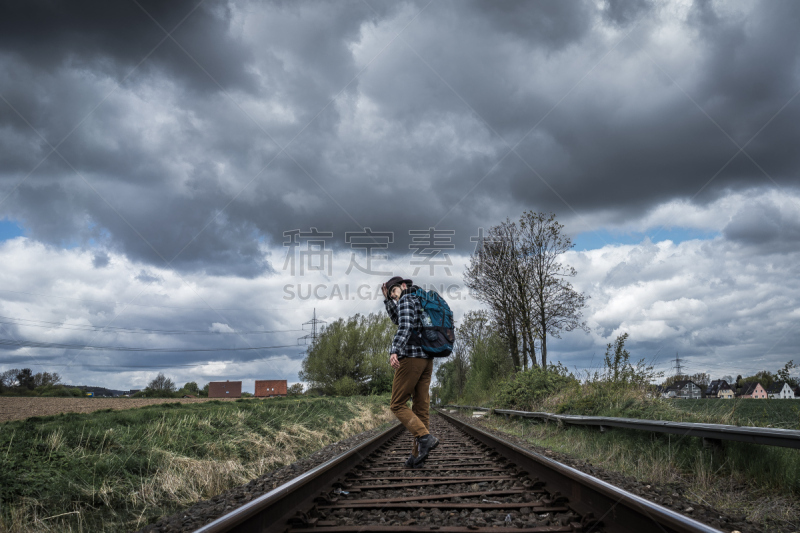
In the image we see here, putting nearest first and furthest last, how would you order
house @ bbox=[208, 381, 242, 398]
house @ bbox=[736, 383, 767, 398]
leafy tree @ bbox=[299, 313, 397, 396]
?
house @ bbox=[736, 383, 767, 398], leafy tree @ bbox=[299, 313, 397, 396], house @ bbox=[208, 381, 242, 398]

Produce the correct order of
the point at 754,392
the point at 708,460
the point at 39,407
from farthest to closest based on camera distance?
the point at 39,407 → the point at 754,392 → the point at 708,460

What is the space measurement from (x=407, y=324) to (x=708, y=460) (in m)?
3.05

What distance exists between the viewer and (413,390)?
503 centimetres

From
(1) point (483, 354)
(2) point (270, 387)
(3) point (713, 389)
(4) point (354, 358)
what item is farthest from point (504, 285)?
(2) point (270, 387)

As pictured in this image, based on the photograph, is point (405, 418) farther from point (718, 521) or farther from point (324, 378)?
point (324, 378)

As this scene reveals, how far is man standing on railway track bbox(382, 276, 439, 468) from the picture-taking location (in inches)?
184

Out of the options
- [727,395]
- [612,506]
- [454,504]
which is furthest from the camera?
[727,395]

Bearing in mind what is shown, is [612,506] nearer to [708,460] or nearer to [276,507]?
[276,507]

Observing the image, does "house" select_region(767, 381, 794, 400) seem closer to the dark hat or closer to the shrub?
the dark hat

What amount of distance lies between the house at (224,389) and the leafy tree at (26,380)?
97.7 ft

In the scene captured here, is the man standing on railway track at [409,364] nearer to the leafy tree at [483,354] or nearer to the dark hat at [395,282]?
the dark hat at [395,282]

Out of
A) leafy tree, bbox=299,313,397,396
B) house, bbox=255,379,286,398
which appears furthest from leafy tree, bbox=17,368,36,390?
house, bbox=255,379,286,398

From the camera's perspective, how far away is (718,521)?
2.78 meters

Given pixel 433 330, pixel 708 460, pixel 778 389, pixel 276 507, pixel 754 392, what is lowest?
pixel 754 392
